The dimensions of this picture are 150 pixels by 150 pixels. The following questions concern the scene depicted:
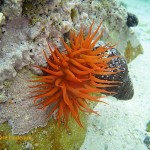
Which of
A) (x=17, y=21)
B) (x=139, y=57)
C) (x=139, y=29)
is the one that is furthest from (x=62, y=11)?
(x=139, y=29)

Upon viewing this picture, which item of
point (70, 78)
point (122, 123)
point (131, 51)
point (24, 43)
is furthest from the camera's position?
point (131, 51)

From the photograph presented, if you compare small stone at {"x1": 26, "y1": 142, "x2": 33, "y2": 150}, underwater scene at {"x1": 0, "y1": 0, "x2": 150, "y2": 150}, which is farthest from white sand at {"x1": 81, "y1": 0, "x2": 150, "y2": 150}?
small stone at {"x1": 26, "y1": 142, "x2": 33, "y2": 150}

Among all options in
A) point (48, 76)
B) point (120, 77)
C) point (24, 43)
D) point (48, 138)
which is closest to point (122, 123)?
point (120, 77)

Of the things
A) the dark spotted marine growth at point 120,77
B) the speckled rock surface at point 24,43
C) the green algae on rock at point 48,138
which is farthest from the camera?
the dark spotted marine growth at point 120,77

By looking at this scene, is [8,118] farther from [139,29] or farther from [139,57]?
[139,29]

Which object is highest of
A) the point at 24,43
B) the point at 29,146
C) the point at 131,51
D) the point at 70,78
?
the point at 24,43

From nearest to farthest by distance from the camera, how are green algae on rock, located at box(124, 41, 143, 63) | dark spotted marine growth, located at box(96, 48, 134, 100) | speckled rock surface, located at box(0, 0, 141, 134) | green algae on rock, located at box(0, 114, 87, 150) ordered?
speckled rock surface, located at box(0, 0, 141, 134), green algae on rock, located at box(0, 114, 87, 150), dark spotted marine growth, located at box(96, 48, 134, 100), green algae on rock, located at box(124, 41, 143, 63)

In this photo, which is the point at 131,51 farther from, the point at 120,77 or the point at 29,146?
the point at 29,146

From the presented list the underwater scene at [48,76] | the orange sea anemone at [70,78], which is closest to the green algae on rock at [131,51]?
the underwater scene at [48,76]

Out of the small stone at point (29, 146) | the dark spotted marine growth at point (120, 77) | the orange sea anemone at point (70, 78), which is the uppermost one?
the orange sea anemone at point (70, 78)

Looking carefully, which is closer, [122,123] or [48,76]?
[48,76]

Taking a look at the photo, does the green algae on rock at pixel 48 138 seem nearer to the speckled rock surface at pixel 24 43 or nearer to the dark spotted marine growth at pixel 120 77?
the speckled rock surface at pixel 24 43

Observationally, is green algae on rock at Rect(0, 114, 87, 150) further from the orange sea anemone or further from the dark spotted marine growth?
the dark spotted marine growth
